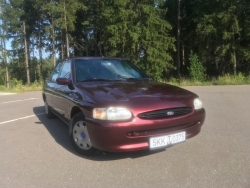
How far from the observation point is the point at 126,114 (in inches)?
125

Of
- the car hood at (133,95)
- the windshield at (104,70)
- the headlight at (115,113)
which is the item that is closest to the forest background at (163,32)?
the windshield at (104,70)

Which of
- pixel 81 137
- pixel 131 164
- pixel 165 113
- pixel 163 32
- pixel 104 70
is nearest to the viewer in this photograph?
pixel 165 113

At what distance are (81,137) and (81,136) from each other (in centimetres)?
2

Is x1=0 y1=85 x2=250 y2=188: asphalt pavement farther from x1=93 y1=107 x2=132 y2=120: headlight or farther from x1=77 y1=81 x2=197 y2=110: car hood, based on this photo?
x1=77 y1=81 x2=197 y2=110: car hood

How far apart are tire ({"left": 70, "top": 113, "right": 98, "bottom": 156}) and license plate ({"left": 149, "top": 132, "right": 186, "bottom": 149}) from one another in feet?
3.01

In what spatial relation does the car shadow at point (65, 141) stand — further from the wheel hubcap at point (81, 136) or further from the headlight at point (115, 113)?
the headlight at point (115, 113)

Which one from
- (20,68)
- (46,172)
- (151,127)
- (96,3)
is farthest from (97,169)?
(20,68)

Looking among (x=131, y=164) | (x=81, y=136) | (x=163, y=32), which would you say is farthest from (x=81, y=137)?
(x=163, y=32)

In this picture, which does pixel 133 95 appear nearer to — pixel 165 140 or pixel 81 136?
pixel 165 140

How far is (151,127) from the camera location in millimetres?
3215

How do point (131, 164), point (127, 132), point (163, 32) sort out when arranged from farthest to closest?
point (163, 32), point (131, 164), point (127, 132)

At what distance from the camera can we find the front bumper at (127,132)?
3.16m

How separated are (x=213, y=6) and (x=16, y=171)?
25.1 metres

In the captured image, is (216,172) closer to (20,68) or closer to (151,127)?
(151,127)
